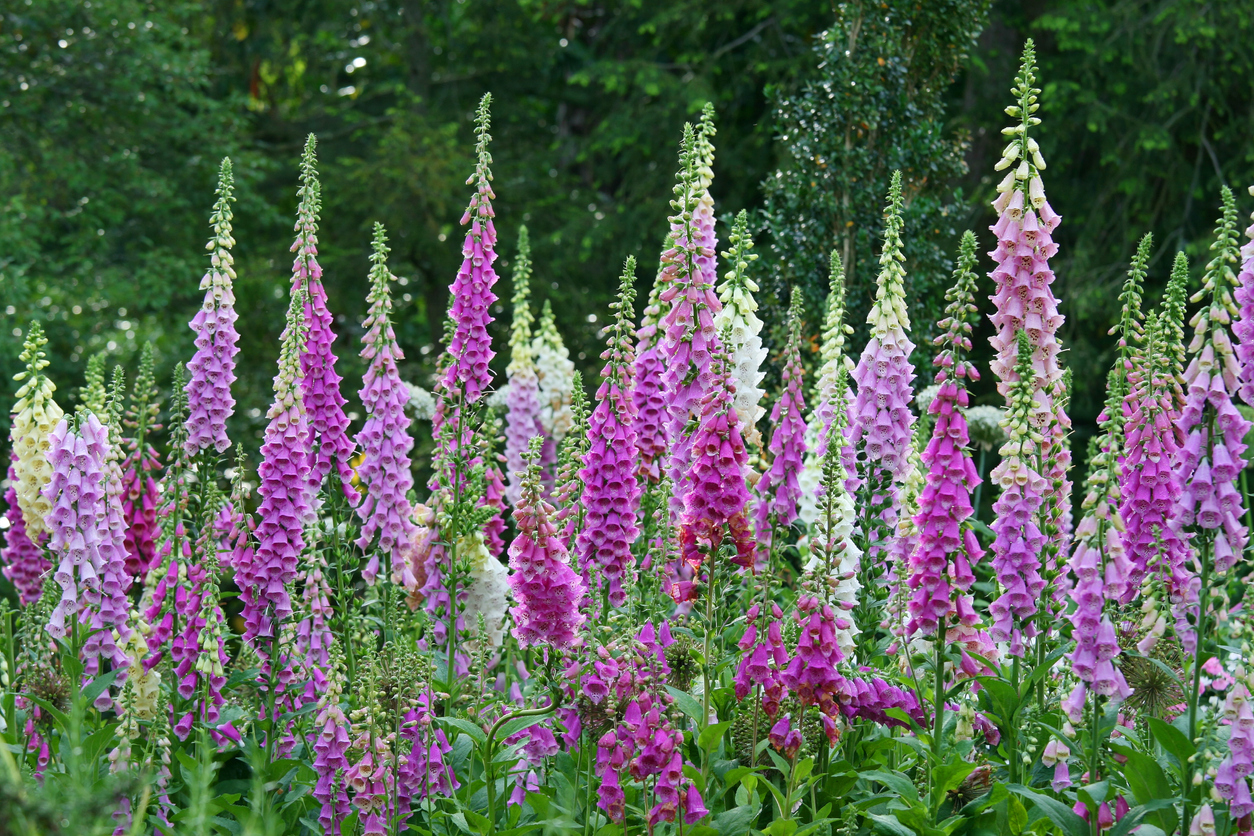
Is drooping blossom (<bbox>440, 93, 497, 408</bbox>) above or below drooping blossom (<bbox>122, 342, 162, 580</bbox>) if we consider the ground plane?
above

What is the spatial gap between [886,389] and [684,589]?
1.42 metres

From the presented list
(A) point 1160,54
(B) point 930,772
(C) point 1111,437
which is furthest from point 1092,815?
(A) point 1160,54

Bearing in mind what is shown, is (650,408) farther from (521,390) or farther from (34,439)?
(521,390)

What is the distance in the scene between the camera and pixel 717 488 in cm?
405

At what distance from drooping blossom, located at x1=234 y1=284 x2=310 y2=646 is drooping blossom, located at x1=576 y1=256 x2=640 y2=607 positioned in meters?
1.26

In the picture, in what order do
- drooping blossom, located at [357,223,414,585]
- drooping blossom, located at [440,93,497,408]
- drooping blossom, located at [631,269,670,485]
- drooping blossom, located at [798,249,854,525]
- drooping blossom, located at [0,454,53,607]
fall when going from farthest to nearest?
drooping blossom, located at [0,454,53,607], drooping blossom, located at [798,249,854,525], drooping blossom, located at [357,223,414,585], drooping blossom, located at [631,269,670,485], drooping blossom, located at [440,93,497,408]

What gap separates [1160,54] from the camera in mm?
14820

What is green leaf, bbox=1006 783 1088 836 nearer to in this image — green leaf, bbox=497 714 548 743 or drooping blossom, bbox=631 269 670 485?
green leaf, bbox=497 714 548 743

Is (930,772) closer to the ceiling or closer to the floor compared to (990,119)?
closer to the floor

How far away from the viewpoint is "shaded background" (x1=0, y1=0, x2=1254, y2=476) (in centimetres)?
1376

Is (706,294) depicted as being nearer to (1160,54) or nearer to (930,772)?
(930,772)

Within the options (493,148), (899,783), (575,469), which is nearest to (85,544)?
(575,469)

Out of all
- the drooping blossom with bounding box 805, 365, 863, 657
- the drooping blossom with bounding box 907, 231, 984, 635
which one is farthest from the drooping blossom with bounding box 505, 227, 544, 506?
the drooping blossom with bounding box 907, 231, 984, 635

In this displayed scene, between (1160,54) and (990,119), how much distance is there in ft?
7.67
